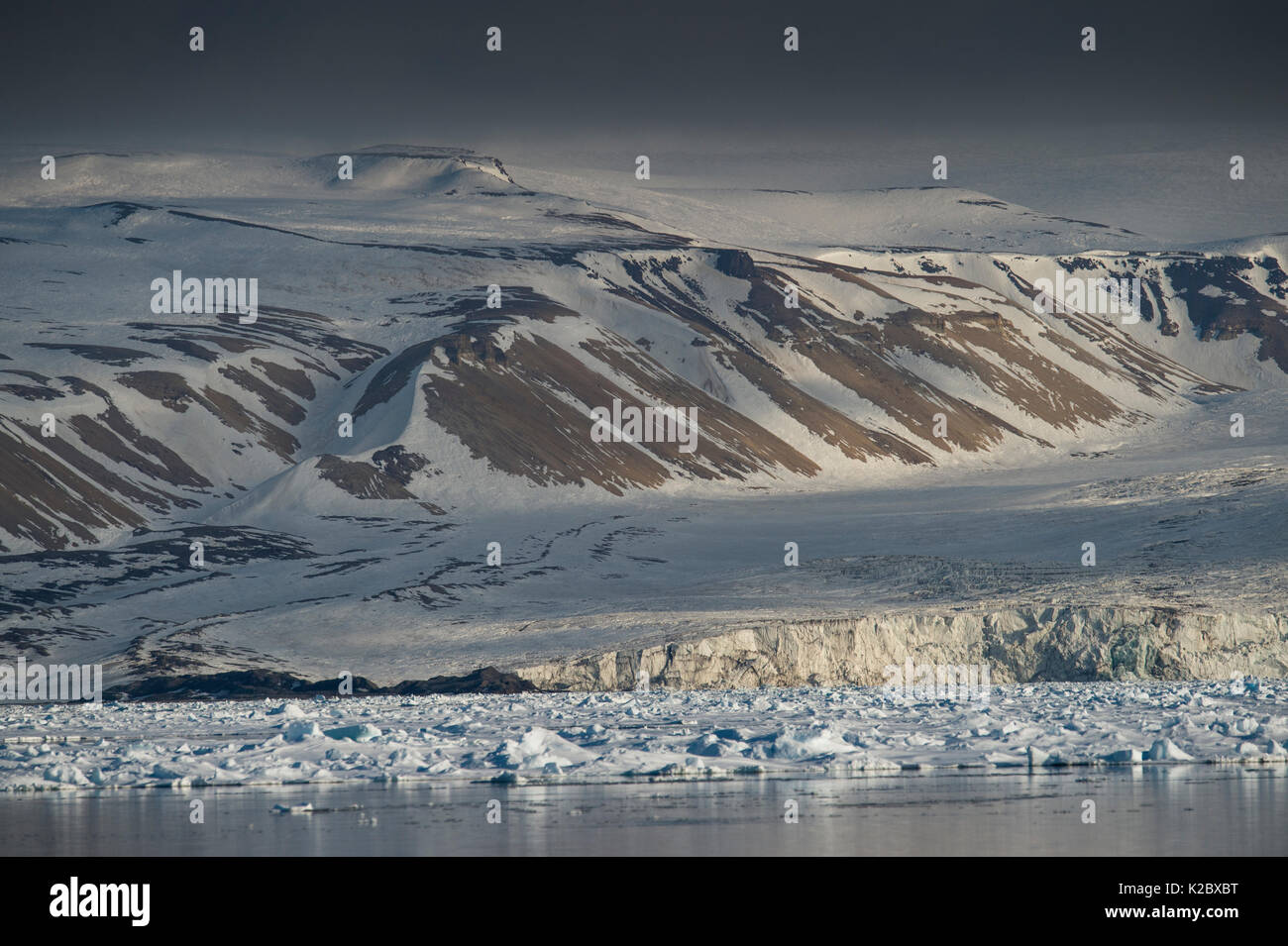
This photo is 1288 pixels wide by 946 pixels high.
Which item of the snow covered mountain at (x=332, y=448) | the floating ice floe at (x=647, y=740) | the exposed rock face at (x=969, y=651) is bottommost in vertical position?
the floating ice floe at (x=647, y=740)

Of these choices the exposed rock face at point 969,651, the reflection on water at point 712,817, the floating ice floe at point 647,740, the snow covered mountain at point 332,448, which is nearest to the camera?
the reflection on water at point 712,817

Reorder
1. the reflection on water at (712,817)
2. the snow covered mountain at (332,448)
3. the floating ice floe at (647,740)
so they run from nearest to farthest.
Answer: the reflection on water at (712,817), the floating ice floe at (647,740), the snow covered mountain at (332,448)

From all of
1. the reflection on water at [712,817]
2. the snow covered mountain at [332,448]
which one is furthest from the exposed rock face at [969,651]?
the reflection on water at [712,817]

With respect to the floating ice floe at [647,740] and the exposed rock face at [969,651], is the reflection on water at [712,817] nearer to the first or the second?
the floating ice floe at [647,740]

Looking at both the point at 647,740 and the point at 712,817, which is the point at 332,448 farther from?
the point at 712,817

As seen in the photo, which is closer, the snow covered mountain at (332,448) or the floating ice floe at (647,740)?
the floating ice floe at (647,740)

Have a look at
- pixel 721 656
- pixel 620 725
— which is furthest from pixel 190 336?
pixel 620 725

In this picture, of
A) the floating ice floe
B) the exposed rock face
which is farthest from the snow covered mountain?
the floating ice floe
